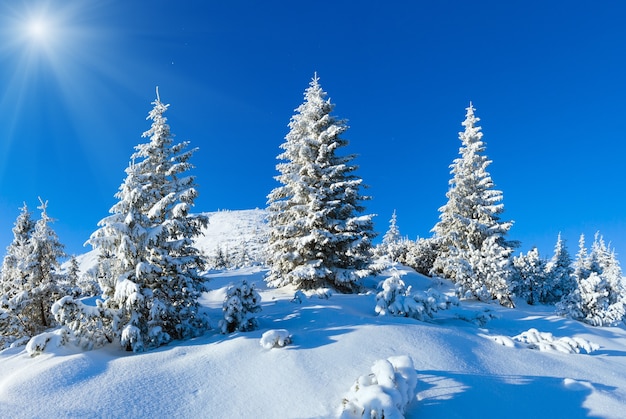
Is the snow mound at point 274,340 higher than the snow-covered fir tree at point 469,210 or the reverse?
the reverse

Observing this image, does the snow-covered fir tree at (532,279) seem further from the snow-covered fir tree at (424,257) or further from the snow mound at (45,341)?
the snow mound at (45,341)

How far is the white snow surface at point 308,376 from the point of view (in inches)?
198

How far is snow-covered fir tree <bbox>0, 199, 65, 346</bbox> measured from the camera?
13781 millimetres

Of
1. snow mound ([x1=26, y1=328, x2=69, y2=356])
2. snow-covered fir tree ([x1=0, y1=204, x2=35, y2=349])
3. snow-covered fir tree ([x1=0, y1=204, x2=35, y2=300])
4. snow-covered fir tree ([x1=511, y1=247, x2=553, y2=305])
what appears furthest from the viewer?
snow-covered fir tree ([x1=511, y1=247, x2=553, y2=305])

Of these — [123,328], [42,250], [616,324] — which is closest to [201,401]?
[123,328]

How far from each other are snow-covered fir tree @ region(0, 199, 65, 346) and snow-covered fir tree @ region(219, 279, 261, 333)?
34.6 ft

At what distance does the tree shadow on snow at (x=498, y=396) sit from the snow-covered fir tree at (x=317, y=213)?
341 inches

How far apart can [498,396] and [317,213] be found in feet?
33.8

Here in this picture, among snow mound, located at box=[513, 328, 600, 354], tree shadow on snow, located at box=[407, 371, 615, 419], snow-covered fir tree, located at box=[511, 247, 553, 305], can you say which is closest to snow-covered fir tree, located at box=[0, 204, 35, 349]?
tree shadow on snow, located at box=[407, 371, 615, 419]

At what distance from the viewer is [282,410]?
498 cm

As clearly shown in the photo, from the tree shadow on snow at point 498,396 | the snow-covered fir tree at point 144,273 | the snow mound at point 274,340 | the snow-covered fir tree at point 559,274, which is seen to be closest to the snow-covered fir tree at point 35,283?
the snow-covered fir tree at point 144,273

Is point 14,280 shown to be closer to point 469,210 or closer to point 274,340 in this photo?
point 274,340

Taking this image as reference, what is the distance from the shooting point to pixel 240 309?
8258 mm

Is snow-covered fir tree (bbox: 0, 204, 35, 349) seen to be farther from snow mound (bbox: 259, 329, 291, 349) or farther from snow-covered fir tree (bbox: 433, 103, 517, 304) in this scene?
snow-covered fir tree (bbox: 433, 103, 517, 304)
